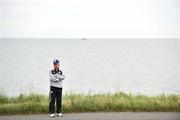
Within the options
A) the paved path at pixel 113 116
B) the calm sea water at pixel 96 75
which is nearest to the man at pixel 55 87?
the paved path at pixel 113 116

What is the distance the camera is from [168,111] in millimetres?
12758

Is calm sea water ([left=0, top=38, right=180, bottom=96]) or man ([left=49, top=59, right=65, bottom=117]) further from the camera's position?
calm sea water ([left=0, top=38, right=180, bottom=96])

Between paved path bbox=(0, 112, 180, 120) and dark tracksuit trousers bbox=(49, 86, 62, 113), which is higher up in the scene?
dark tracksuit trousers bbox=(49, 86, 62, 113)

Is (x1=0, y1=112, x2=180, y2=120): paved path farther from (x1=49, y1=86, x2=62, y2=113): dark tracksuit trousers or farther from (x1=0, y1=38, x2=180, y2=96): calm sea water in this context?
(x1=0, y1=38, x2=180, y2=96): calm sea water

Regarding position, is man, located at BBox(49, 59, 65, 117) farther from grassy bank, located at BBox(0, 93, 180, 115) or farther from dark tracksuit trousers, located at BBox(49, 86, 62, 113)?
grassy bank, located at BBox(0, 93, 180, 115)

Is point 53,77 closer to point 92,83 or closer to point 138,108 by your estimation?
point 138,108

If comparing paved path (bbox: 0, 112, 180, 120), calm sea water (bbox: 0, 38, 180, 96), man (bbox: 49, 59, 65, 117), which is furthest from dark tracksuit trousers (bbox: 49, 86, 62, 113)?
calm sea water (bbox: 0, 38, 180, 96)

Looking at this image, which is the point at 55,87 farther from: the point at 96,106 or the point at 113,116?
the point at 113,116

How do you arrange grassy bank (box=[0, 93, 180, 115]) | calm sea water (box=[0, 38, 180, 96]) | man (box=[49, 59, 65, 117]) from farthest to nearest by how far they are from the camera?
calm sea water (box=[0, 38, 180, 96]), grassy bank (box=[0, 93, 180, 115]), man (box=[49, 59, 65, 117])

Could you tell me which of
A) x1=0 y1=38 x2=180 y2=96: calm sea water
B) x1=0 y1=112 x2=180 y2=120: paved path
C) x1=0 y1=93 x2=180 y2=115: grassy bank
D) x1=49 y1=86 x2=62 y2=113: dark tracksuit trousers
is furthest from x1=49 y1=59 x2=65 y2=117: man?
x1=0 y1=38 x2=180 y2=96: calm sea water

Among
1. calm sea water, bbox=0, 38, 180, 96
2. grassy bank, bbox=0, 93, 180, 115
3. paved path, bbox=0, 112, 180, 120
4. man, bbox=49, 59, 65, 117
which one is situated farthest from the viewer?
calm sea water, bbox=0, 38, 180, 96

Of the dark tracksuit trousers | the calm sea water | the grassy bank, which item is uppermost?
the calm sea water

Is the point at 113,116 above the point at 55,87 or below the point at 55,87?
below

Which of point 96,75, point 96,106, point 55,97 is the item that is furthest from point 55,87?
point 96,75
